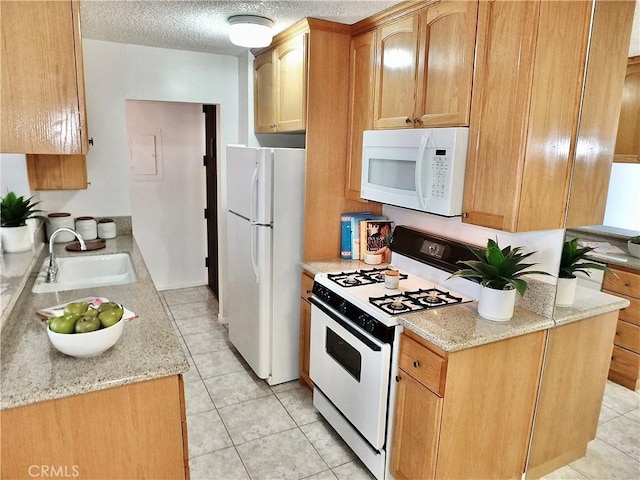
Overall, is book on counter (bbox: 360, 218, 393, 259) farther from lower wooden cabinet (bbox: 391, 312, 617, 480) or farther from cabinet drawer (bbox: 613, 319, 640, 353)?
cabinet drawer (bbox: 613, 319, 640, 353)

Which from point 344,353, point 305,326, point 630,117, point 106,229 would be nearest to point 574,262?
point 630,117

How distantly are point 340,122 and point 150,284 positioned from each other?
1.53 metres

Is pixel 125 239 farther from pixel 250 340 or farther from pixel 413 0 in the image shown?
pixel 413 0

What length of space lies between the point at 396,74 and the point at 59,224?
257 centimetres

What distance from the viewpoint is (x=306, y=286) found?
2926 mm

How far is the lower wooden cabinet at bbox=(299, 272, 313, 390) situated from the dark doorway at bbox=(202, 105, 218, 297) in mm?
2058

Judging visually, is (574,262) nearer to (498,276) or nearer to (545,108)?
(498,276)

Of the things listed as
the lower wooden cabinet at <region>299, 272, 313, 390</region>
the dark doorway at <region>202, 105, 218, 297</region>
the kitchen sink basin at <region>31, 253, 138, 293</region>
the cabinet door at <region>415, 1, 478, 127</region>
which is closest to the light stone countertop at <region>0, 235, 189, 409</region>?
the kitchen sink basin at <region>31, 253, 138, 293</region>

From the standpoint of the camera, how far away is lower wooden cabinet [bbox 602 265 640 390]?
187 cm

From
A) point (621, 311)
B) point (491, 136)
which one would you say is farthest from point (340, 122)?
point (621, 311)

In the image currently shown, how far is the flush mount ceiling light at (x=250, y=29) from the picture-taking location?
2656 millimetres

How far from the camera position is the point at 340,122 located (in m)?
2.87

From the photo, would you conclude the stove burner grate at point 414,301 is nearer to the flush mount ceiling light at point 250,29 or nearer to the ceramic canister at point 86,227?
the flush mount ceiling light at point 250,29

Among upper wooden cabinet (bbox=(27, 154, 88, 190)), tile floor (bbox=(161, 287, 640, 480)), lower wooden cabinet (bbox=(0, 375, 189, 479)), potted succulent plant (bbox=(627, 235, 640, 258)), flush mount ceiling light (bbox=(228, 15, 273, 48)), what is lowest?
tile floor (bbox=(161, 287, 640, 480))
